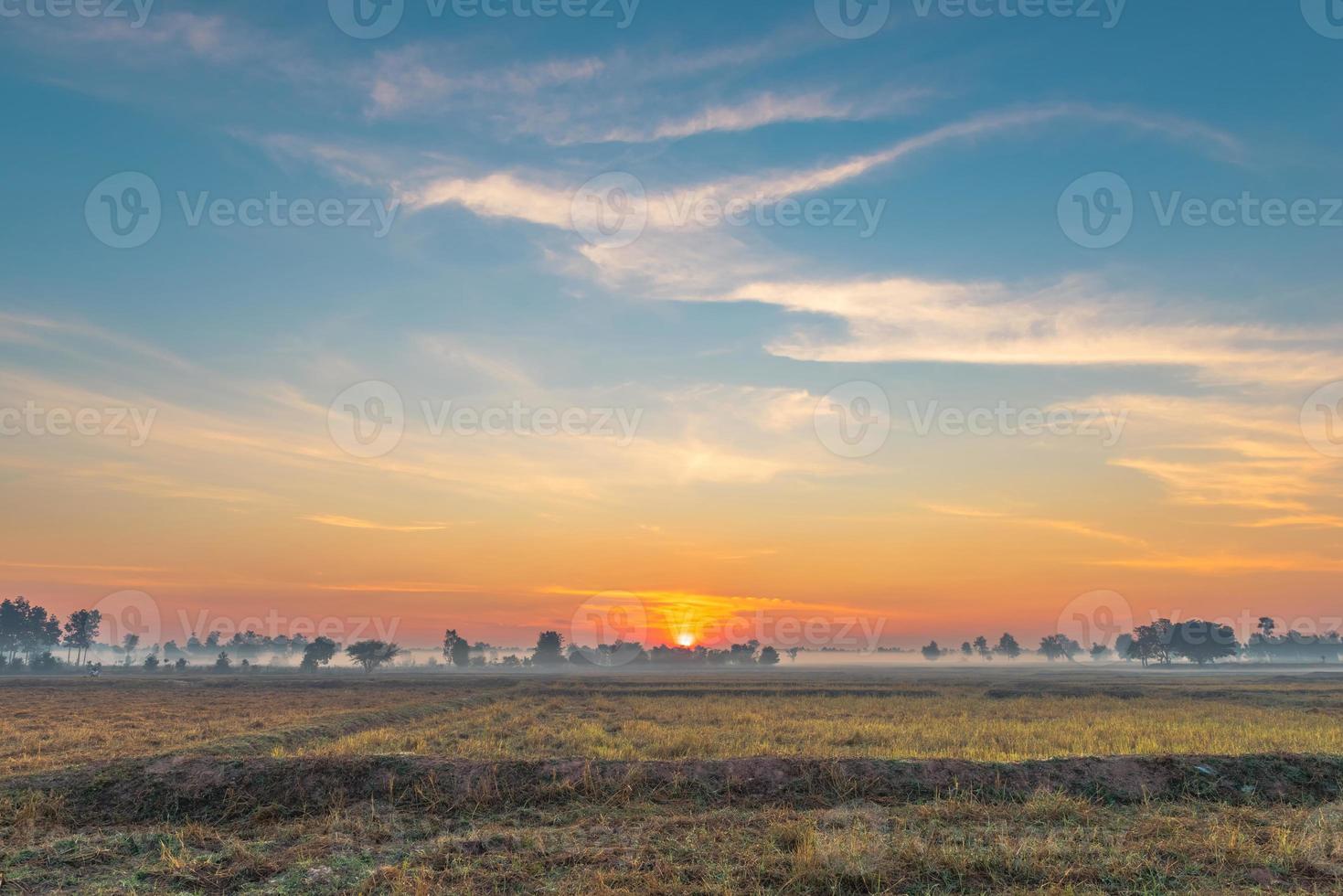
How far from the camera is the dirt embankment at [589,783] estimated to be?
17.1 meters

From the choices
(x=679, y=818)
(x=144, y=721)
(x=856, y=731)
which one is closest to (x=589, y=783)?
(x=679, y=818)

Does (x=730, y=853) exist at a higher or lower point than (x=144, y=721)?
higher

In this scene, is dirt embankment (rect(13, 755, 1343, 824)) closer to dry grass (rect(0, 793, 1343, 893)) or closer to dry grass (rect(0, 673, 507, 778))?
dry grass (rect(0, 793, 1343, 893))

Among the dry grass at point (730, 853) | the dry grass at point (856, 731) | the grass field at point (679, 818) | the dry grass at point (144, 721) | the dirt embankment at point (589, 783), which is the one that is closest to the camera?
the dry grass at point (730, 853)

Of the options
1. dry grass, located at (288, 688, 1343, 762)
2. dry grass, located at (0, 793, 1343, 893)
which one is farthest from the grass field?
dry grass, located at (288, 688, 1343, 762)

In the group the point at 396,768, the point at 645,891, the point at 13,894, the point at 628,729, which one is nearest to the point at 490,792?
the point at 396,768

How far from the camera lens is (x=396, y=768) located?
18328 millimetres

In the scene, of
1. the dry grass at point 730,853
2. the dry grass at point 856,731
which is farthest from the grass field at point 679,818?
the dry grass at point 856,731

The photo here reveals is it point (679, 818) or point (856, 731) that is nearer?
point (679, 818)

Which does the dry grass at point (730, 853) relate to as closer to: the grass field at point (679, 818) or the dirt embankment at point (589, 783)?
the grass field at point (679, 818)

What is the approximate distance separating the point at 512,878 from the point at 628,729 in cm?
2366

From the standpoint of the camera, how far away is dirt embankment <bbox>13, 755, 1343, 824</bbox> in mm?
17125

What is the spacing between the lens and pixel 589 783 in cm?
1747

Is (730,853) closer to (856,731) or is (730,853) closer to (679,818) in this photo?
(679,818)
